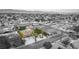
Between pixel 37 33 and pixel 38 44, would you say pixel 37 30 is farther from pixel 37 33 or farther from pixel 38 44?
pixel 38 44

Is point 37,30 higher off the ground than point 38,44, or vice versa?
point 37,30

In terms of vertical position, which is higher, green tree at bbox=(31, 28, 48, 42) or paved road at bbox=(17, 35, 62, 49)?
green tree at bbox=(31, 28, 48, 42)

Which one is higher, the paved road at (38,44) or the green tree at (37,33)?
the green tree at (37,33)

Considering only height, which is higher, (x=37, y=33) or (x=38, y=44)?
(x=37, y=33)

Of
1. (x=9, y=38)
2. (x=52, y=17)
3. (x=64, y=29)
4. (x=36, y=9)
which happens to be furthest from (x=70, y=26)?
(x=9, y=38)

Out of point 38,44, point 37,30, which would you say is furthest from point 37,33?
point 38,44
